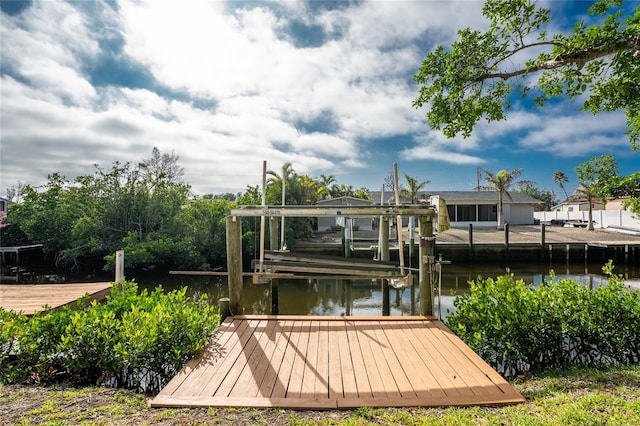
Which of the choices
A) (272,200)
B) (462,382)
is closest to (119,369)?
(462,382)

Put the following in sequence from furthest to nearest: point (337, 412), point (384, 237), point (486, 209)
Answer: point (486, 209)
point (384, 237)
point (337, 412)

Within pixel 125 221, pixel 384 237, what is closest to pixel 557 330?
pixel 384 237

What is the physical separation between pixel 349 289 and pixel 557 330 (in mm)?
8925

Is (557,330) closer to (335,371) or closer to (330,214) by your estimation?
(335,371)

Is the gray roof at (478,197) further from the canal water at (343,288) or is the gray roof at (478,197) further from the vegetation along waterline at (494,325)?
the vegetation along waterline at (494,325)

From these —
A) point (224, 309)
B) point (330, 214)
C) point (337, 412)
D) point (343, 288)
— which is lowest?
point (343, 288)

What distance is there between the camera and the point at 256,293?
12.9 m

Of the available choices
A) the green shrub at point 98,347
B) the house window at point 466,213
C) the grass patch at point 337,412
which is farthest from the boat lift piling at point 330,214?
the house window at point 466,213

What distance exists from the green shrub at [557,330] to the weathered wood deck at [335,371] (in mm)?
446

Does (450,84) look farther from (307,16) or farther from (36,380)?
(36,380)

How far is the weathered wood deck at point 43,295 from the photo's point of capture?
20.1 feet

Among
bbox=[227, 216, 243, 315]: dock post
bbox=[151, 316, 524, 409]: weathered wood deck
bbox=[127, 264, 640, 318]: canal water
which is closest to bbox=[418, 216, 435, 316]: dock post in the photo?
bbox=[151, 316, 524, 409]: weathered wood deck

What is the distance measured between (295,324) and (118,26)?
662 cm

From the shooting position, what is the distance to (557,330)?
13.0 ft
